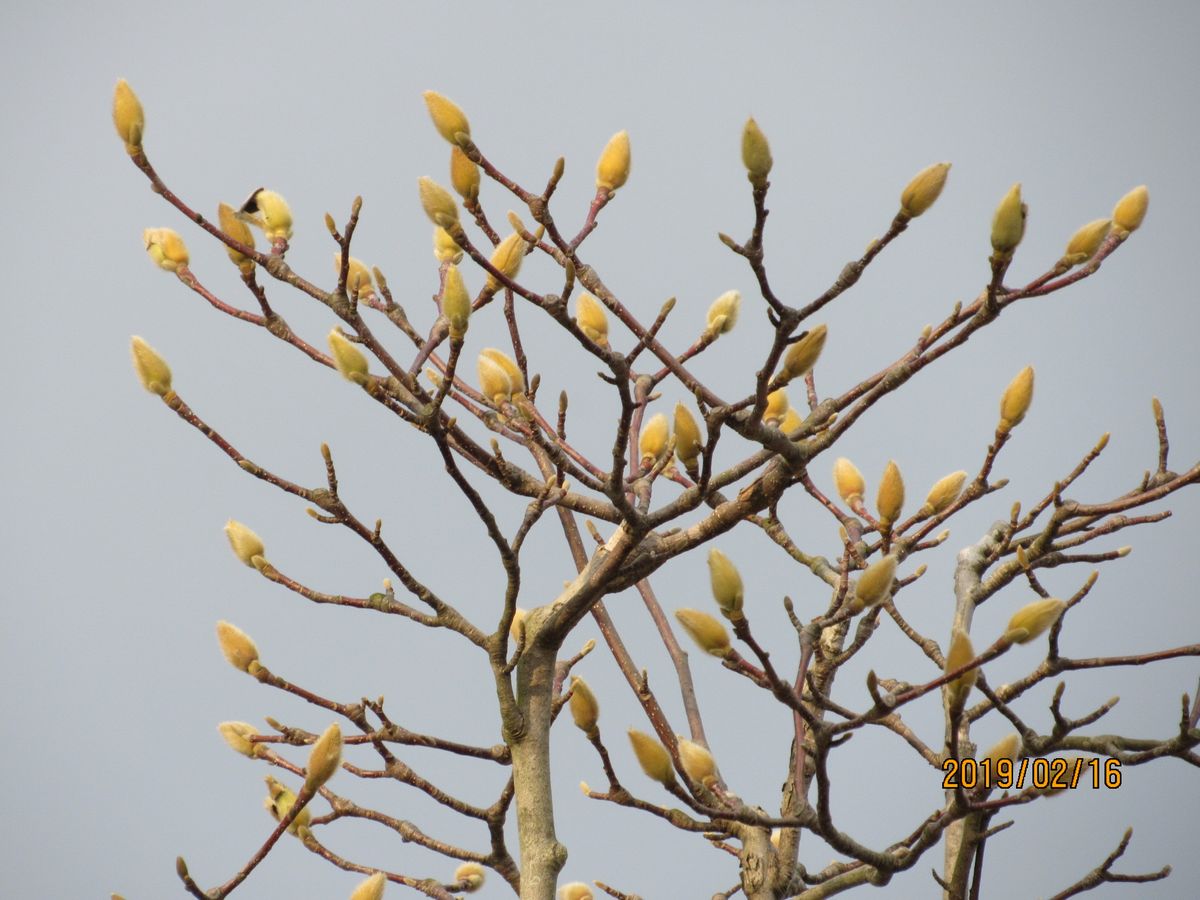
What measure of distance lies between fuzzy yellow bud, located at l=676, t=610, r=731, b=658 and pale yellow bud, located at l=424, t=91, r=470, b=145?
1.35 feet

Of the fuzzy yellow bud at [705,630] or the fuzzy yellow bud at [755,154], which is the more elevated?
the fuzzy yellow bud at [755,154]

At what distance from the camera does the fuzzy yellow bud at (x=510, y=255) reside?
1.10 meters

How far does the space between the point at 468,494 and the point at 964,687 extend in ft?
1.37

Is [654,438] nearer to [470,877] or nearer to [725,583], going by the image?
[725,583]

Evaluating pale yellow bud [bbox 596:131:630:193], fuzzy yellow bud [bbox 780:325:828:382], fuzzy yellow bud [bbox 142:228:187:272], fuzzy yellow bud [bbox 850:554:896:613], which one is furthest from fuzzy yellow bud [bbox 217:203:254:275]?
fuzzy yellow bud [bbox 850:554:896:613]

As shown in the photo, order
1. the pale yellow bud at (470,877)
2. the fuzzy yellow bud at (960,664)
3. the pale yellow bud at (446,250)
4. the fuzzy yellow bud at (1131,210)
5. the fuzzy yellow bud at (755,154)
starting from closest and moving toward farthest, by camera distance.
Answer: the fuzzy yellow bud at (755,154) → the fuzzy yellow bud at (960,664) → the fuzzy yellow bud at (1131,210) → the pale yellow bud at (446,250) → the pale yellow bud at (470,877)

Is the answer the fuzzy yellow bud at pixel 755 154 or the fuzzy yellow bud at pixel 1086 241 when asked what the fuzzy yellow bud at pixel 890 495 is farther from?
the fuzzy yellow bud at pixel 755 154

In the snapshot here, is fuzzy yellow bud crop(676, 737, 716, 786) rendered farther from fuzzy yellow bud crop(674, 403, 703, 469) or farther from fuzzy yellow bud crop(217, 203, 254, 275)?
fuzzy yellow bud crop(217, 203, 254, 275)

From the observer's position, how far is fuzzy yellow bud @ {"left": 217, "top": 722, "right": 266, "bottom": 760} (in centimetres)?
129

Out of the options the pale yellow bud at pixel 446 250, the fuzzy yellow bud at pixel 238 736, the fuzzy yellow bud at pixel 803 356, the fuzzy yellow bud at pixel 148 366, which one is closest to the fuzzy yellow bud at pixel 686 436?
the fuzzy yellow bud at pixel 803 356

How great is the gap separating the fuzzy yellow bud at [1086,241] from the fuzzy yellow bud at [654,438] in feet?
1.28

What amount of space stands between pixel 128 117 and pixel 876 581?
0.72 meters

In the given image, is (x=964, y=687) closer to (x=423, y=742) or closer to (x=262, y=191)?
(x=423, y=742)

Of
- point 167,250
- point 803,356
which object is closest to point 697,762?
point 803,356
